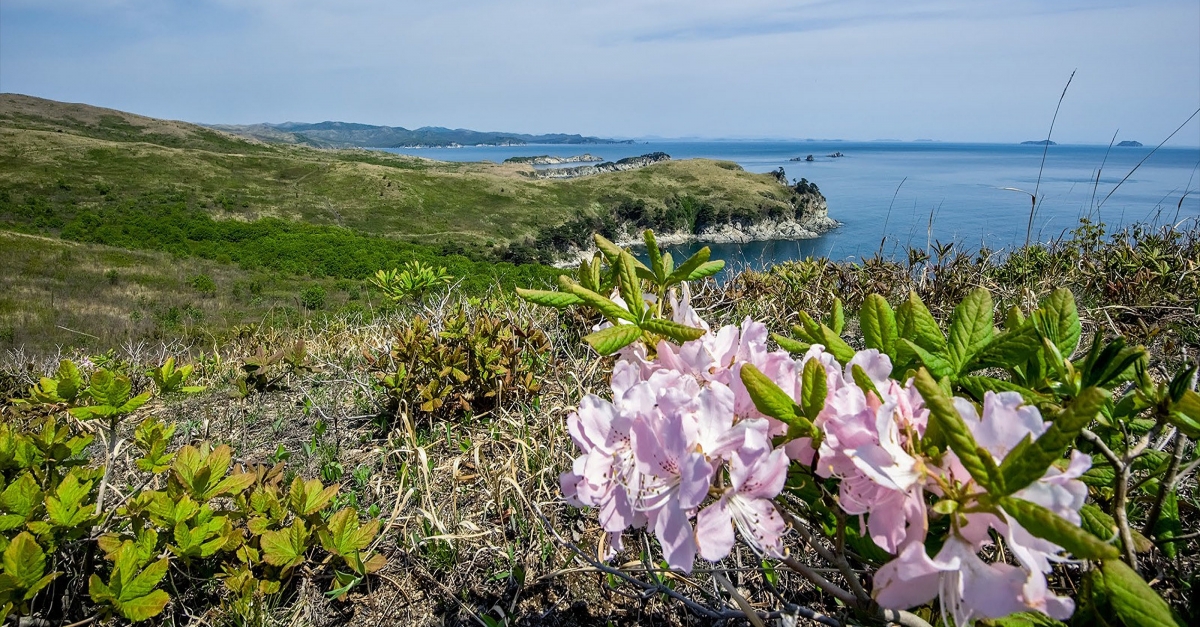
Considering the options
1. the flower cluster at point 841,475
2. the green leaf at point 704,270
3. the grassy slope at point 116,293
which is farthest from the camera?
the grassy slope at point 116,293

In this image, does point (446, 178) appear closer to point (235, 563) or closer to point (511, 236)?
point (511, 236)

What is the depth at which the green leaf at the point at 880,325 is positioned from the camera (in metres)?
0.91

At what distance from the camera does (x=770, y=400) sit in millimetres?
692

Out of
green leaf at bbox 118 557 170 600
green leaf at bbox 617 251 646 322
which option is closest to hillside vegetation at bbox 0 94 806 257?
green leaf at bbox 118 557 170 600

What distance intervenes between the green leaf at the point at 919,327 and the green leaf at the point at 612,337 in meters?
0.40

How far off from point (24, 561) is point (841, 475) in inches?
62.2

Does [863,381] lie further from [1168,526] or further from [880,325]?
[1168,526]

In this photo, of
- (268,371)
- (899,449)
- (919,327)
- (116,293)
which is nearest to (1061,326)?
(919,327)

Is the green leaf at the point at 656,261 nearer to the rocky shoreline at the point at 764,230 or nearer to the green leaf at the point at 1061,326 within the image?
the green leaf at the point at 1061,326

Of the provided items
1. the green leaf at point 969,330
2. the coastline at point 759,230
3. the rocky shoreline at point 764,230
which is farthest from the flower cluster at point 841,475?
the rocky shoreline at point 764,230

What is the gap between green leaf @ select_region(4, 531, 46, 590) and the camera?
3.96 ft

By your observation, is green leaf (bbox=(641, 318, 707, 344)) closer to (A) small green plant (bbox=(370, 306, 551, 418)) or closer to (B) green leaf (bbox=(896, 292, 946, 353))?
(B) green leaf (bbox=(896, 292, 946, 353))

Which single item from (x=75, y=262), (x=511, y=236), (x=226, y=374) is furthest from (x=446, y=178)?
(x=226, y=374)

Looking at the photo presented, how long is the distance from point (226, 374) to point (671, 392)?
3501mm
